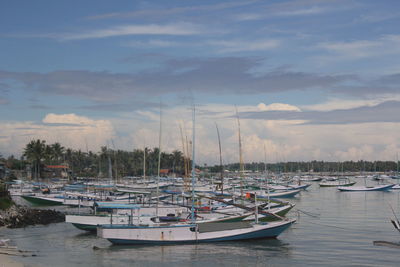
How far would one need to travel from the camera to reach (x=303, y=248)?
1337 inches

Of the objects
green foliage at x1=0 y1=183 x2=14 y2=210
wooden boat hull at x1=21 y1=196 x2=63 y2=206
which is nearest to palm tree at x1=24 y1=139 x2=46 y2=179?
wooden boat hull at x1=21 y1=196 x2=63 y2=206

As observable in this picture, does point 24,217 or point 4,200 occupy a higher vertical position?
point 4,200

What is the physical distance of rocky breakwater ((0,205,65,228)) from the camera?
43.6 m

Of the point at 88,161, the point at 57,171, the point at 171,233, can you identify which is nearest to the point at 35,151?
the point at 57,171

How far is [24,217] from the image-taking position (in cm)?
4538

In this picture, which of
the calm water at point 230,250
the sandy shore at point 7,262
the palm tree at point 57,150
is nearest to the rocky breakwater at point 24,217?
the calm water at point 230,250

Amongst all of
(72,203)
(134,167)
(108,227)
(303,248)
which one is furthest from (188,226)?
(134,167)

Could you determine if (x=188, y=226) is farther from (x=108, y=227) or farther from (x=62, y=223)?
(x=62, y=223)

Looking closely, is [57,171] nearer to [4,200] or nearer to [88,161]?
[88,161]

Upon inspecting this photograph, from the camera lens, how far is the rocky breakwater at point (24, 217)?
43.6m

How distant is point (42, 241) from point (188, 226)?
11.4 meters

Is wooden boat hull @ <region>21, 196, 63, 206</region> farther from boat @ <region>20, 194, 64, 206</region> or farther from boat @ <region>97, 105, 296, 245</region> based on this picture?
boat @ <region>97, 105, 296, 245</region>

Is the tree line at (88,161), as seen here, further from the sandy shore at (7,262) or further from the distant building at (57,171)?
the sandy shore at (7,262)

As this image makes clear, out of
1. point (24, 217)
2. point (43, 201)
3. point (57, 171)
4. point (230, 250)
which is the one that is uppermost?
point (57, 171)
